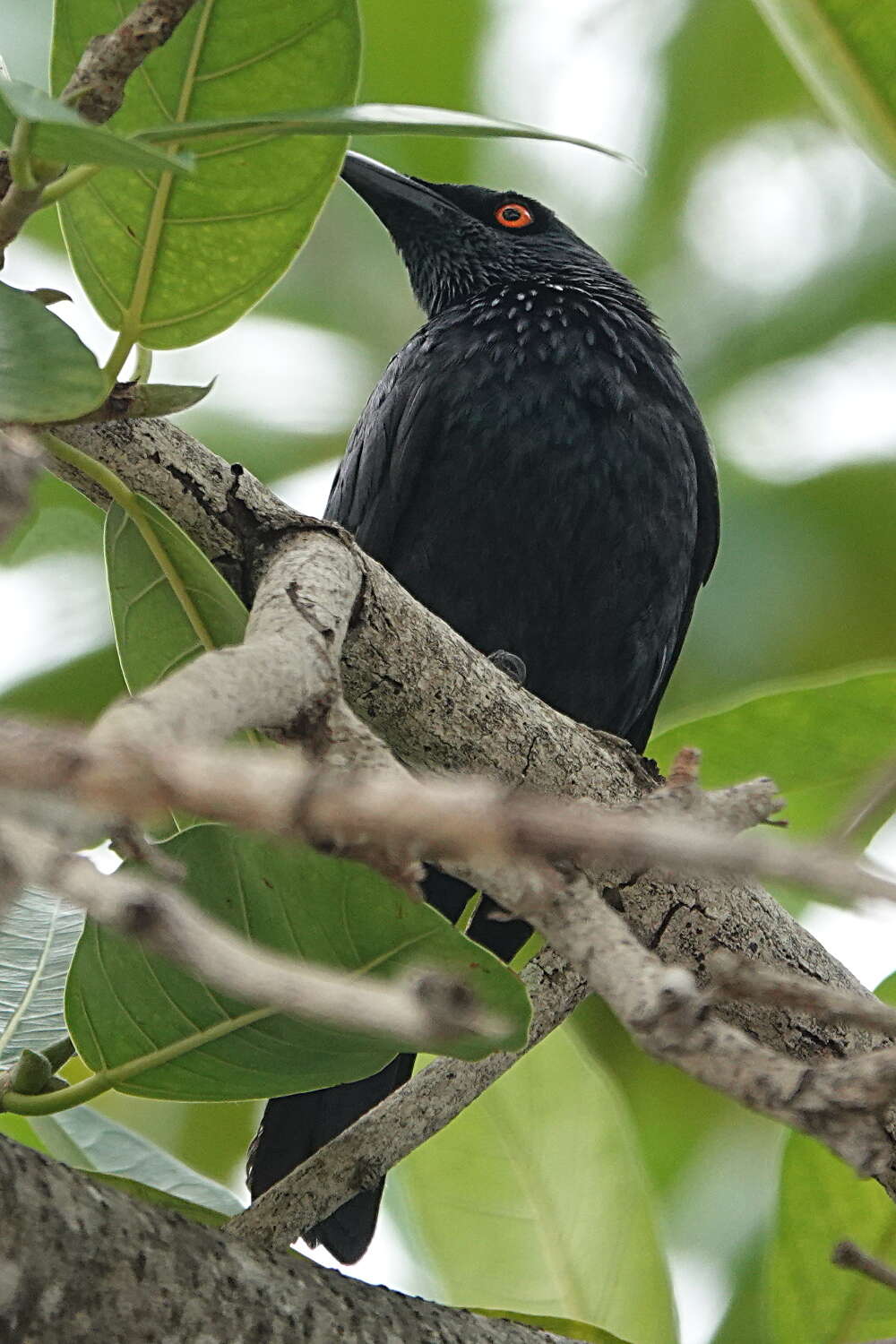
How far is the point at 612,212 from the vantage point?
468 centimetres

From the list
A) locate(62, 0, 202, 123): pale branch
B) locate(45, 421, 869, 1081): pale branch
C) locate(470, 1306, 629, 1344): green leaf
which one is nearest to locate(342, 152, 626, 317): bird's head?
locate(45, 421, 869, 1081): pale branch

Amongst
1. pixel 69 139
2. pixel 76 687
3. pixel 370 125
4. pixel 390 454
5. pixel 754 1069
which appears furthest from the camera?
pixel 76 687

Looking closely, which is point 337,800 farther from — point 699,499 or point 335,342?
point 335,342

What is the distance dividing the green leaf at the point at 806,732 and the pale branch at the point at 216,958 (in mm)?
1726

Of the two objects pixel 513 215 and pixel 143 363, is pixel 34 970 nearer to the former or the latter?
pixel 143 363

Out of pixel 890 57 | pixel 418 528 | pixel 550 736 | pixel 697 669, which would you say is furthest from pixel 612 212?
pixel 550 736

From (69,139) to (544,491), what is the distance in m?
1.89

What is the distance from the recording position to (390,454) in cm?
321

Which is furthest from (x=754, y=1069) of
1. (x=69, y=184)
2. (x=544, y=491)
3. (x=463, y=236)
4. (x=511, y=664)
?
(x=463, y=236)

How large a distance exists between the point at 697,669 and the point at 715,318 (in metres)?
1.16

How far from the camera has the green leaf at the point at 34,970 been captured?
181cm

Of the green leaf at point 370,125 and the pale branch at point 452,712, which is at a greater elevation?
the green leaf at point 370,125

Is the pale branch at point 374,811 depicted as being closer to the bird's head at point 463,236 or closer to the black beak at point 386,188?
the bird's head at point 463,236

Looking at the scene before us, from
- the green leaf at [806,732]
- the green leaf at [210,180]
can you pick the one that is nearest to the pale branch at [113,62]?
the green leaf at [210,180]
